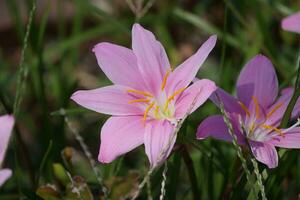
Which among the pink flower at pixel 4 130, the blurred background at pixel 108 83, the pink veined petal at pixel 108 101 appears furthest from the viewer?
the blurred background at pixel 108 83

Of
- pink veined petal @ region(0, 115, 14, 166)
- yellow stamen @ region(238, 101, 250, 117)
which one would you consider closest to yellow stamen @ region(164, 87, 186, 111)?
yellow stamen @ region(238, 101, 250, 117)

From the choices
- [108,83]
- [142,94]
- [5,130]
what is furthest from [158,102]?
[108,83]

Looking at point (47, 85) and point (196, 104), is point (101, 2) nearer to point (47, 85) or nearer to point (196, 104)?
point (47, 85)

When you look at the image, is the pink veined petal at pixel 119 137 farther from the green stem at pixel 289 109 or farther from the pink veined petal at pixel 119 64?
the green stem at pixel 289 109

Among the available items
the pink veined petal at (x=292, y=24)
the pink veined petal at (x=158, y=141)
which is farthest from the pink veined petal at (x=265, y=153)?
the pink veined petal at (x=292, y=24)

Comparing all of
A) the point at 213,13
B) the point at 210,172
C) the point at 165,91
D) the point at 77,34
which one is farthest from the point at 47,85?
the point at 165,91

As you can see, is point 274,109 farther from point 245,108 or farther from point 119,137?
point 119,137
